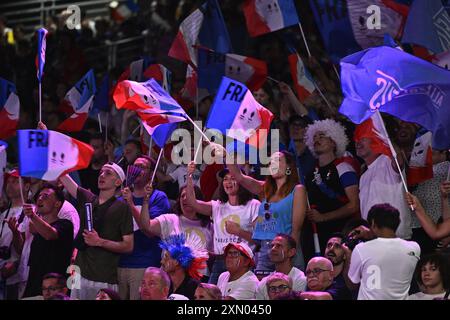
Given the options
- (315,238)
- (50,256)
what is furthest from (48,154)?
(315,238)

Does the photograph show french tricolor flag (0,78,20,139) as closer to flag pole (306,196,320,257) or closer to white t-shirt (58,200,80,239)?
white t-shirt (58,200,80,239)

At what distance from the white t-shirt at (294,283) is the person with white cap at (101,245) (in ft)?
4.09

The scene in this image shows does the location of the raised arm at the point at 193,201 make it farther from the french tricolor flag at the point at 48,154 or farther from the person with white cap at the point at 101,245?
the french tricolor flag at the point at 48,154

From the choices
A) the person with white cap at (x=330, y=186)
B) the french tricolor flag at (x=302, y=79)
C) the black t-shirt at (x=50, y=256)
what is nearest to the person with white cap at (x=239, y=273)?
the person with white cap at (x=330, y=186)

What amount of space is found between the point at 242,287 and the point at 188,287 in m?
0.45

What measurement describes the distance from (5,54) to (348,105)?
8.05m

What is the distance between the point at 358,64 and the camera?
36.2 ft

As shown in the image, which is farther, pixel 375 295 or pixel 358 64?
pixel 358 64

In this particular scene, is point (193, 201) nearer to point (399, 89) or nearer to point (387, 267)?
point (399, 89)

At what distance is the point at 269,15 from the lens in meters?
13.8
